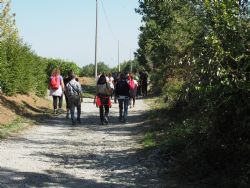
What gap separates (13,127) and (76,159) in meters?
5.59

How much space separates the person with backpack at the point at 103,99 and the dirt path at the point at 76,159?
3.28ft

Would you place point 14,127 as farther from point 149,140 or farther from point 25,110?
point 149,140

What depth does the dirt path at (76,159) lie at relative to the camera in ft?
27.1

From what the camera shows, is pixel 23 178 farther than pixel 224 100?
Yes

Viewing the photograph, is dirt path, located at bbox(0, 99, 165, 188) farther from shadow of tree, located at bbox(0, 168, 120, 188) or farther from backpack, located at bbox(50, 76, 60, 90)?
backpack, located at bbox(50, 76, 60, 90)

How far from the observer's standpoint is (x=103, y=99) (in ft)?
56.1

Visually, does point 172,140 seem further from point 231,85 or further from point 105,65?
point 105,65

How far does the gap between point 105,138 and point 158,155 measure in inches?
147

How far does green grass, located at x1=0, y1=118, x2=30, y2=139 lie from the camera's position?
13.9m

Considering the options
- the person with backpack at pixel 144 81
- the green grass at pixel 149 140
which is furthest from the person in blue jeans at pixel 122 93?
the person with backpack at pixel 144 81

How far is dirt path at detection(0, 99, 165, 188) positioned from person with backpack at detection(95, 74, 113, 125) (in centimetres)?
100

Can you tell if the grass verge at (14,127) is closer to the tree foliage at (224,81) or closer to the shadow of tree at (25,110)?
the shadow of tree at (25,110)

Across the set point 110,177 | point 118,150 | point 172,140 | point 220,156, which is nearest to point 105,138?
point 118,150

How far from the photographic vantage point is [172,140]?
10289mm
